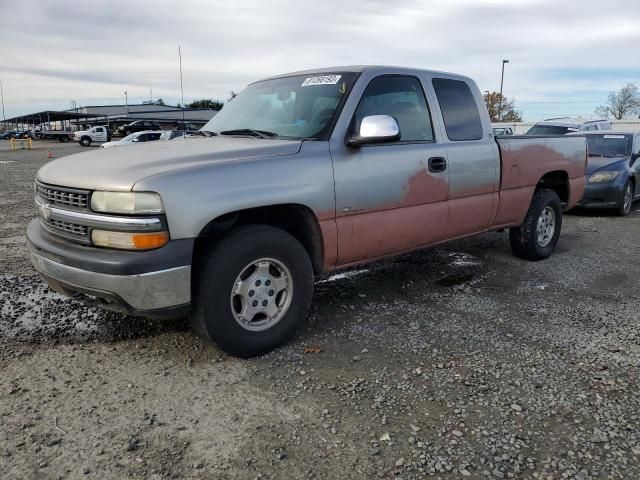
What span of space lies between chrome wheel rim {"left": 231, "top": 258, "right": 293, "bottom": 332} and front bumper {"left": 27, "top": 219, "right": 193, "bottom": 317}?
40cm

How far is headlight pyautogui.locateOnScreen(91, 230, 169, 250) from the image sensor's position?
296 centimetres

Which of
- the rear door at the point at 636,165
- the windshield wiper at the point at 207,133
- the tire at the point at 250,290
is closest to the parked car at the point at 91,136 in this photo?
the rear door at the point at 636,165

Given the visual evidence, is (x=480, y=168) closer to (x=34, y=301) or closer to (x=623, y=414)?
(x=623, y=414)

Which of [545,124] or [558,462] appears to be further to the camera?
[545,124]

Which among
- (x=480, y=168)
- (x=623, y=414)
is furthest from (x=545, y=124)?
(x=623, y=414)

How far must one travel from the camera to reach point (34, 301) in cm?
459

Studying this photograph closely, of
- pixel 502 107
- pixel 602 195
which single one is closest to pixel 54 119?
pixel 502 107

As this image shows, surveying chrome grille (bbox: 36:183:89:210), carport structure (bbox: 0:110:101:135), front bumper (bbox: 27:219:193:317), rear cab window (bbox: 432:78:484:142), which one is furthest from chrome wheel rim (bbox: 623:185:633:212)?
carport structure (bbox: 0:110:101:135)

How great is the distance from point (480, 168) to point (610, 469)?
300 cm

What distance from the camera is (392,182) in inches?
160

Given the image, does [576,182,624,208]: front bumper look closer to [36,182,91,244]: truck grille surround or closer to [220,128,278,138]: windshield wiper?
[220,128,278,138]: windshield wiper

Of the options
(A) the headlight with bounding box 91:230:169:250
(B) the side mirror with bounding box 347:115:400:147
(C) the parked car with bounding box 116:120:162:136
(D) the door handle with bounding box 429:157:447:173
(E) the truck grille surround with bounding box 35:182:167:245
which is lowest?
(A) the headlight with bounding box 91:230:169:250

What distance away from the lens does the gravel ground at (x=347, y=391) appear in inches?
98.2

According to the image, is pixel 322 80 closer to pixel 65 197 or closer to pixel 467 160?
pixel 467 160
